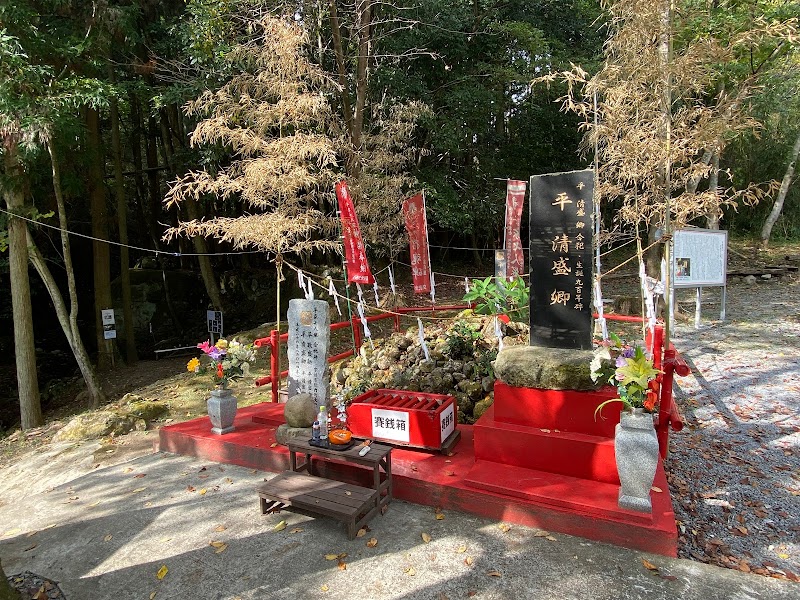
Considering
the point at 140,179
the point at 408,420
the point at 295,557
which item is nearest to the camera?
the point at 295,557

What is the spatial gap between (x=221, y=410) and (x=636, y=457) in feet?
14.1

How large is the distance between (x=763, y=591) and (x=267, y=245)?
25.0ft

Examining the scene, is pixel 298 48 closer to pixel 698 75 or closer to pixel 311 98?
pixel 311 98

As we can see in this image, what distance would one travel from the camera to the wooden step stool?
3664 millimetres

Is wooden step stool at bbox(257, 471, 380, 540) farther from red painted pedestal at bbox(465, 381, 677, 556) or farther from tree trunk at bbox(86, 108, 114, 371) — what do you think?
tree trunk at bbox(86, 108, 114, 371)

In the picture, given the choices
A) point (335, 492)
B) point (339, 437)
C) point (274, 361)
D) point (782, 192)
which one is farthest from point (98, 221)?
point (782, 192)

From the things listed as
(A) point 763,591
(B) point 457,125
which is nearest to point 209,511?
(A) point 763,591

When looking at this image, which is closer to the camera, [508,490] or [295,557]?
[295,557]

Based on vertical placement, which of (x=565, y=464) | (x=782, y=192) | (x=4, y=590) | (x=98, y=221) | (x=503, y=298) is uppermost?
(x=782, y=192)

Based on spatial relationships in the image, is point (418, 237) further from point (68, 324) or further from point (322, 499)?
point (68, 324)

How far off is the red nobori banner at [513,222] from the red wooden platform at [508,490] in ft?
19.2

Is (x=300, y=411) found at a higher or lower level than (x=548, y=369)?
lower

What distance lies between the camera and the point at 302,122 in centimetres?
827

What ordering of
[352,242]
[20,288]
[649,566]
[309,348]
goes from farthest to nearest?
[20,288], [352,242], [309,348], [649,566]
